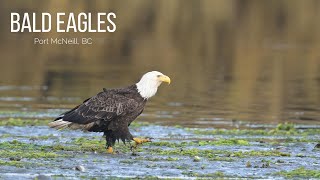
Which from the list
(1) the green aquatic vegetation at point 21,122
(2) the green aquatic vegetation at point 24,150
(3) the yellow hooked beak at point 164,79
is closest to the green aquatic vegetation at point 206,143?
(3) the yellow hooked beak at point 164,79

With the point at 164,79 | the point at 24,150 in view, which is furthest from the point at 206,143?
the point at 24,150

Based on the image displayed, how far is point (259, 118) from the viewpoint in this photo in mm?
18094

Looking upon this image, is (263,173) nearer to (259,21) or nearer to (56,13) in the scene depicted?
(56,13)

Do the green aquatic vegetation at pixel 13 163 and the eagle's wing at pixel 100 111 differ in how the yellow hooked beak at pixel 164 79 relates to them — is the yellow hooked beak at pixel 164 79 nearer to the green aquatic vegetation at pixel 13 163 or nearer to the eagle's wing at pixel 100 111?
the eagle's wing at pixel 100 111

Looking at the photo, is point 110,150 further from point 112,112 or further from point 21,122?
point 21,122

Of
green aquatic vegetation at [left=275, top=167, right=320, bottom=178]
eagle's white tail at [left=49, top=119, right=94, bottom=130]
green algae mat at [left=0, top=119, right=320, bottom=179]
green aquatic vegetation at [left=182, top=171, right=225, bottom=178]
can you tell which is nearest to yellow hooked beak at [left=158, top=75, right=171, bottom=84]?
green algae mat at [left=0, top=119, right=320, bottom=179]

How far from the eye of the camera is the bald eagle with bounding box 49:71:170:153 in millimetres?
13492

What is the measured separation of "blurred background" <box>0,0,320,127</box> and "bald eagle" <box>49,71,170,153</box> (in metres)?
3.25

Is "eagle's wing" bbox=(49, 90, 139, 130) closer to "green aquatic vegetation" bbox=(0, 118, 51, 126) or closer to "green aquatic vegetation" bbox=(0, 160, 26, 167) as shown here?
"green aquatic vegetation" bbox=(0, 160, 26, 167)

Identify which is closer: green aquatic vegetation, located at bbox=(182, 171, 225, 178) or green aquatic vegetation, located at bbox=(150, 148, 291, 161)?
green aquatic vegetation, located at bbox=(182, 171, 225, 178)

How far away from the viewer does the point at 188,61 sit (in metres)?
32.5

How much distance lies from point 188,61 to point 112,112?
62.6 feet

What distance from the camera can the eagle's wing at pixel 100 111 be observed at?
1348 centimetres

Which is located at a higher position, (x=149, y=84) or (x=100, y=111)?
(x=149, y=84)
